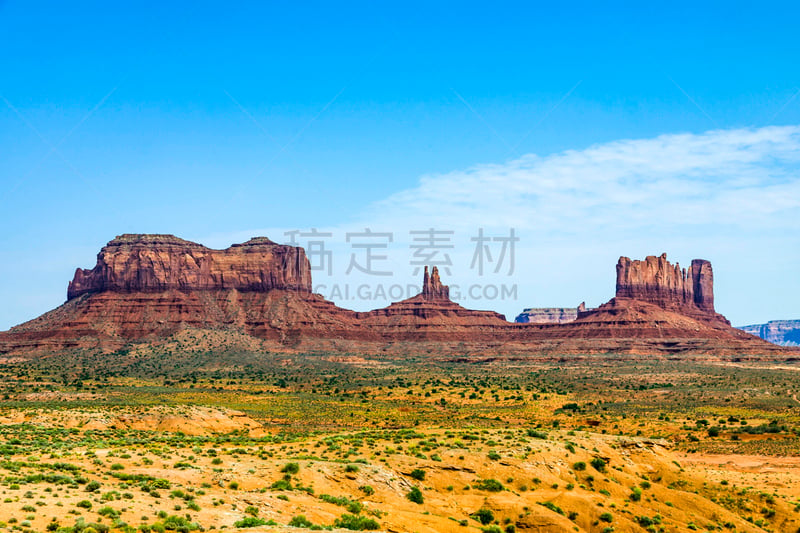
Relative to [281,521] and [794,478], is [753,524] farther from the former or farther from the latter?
[281,521]

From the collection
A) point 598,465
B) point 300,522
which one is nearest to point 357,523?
point 300,522

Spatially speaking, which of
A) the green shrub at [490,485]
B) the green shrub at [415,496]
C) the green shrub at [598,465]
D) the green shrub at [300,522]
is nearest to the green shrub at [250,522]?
the green shrub at [300,522]

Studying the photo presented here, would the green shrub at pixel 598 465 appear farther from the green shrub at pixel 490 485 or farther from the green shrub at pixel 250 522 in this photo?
the green shrub at pixel 250 522

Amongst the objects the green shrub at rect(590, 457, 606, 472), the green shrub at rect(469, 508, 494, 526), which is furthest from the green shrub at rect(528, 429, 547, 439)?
the green shrub at rect(469, 508, 494, 526)

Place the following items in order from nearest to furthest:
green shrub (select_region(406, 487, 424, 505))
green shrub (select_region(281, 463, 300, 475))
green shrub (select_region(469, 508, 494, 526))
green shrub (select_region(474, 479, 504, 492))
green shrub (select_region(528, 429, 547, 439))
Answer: green shrub (select_region(469, 508, 494, 526)) < green shrub (select_region(406, 487, 424, 505)) < green shrub (select_region(281, 463, 300, 475)) < green shrub (select_region(474, 479, 504, 492)) < green shrub (select_region(528, 429, 547, 439))

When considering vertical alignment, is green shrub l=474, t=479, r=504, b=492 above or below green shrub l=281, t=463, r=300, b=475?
below

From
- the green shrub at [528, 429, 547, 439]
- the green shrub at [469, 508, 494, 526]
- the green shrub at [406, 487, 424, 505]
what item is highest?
the green shrub at [528, 429, 547, 439]

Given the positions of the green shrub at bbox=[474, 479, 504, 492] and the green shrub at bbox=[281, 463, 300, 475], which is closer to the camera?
the green shrub at bbox=[281, 463, 300, 475]

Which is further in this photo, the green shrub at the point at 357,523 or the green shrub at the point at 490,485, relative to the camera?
the green shrub at the point at 490,485

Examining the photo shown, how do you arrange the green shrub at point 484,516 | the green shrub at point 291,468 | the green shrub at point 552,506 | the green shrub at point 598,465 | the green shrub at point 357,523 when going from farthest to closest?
the green shrub at point 598,465
the green shrub at point 291,468
the green shrub at point 552,506
the green shrub at point 484,516
the green shrub at point 357,523

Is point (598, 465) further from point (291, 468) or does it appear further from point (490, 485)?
point (291, 468)

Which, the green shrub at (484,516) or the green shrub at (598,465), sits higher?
the green shrub at (598,465)

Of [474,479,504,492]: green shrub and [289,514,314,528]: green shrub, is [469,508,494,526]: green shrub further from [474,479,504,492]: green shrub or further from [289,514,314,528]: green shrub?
[289,514,314,528]: green shrub

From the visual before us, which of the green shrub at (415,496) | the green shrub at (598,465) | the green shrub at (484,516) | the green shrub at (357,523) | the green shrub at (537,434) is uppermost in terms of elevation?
the green shrub at (537,434)
